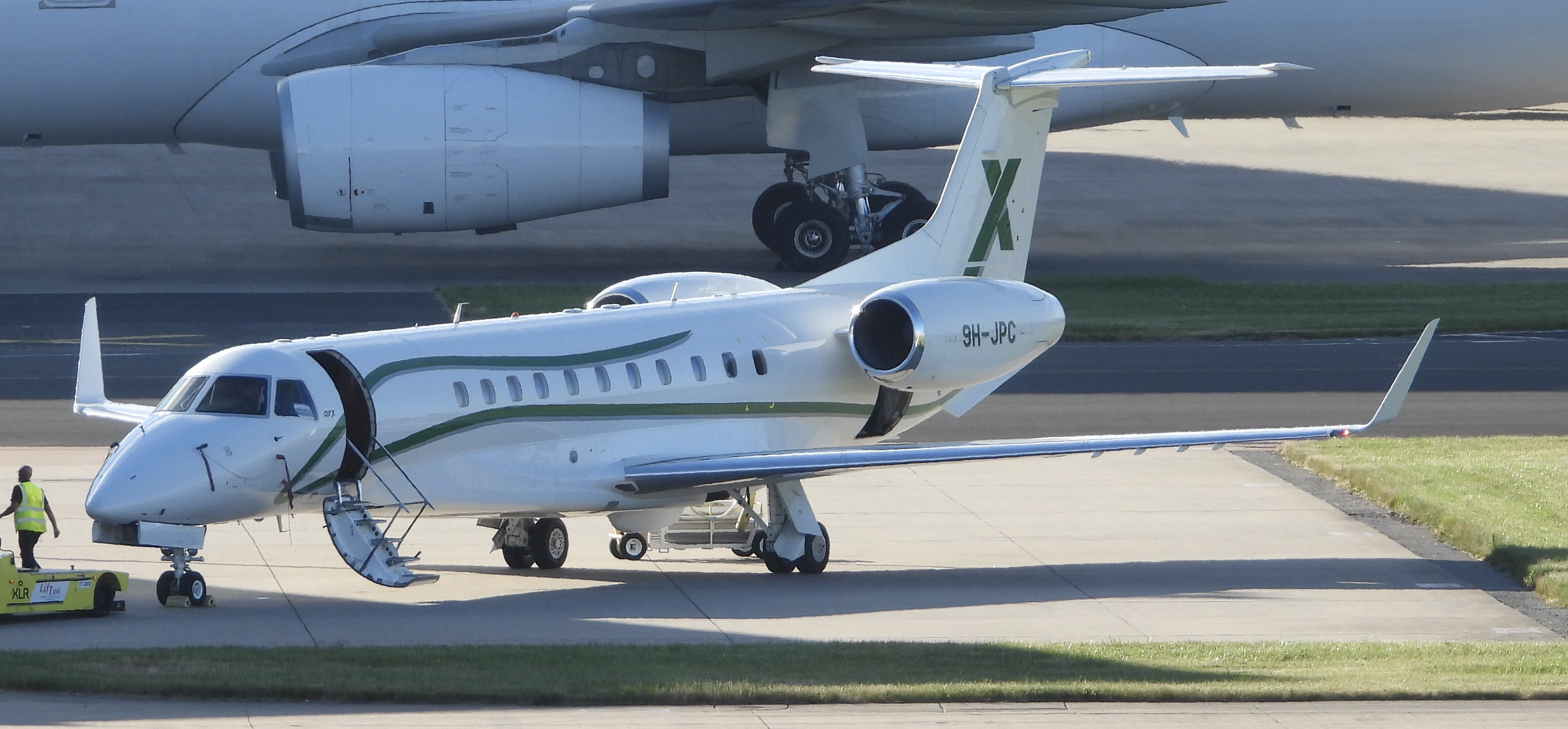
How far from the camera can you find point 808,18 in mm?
30484

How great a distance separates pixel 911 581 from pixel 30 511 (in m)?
7.13

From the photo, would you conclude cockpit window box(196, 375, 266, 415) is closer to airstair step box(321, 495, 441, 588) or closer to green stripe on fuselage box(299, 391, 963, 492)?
green stripe on fuselage box(299, 391, 963, 492)

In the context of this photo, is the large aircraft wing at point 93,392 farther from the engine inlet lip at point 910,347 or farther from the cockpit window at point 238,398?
the engine inlet lip at point 910,347

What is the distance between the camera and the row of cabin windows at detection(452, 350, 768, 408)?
16.4 m

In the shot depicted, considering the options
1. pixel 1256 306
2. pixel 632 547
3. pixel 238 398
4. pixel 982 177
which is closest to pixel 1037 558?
pixel 632 547

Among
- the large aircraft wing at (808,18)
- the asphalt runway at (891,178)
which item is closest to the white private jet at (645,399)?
the large aircraft wing at (808,18)

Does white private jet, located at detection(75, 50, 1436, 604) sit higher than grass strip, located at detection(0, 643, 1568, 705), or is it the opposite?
white private jet, located at detection(75, 50, 1436, 604)

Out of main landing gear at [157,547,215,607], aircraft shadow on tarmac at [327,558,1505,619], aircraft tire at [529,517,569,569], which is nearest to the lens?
main landing gear at [157,547,215,607]

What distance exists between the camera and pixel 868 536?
19109 mm

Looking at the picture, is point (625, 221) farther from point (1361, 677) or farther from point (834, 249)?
point (1361, 677)

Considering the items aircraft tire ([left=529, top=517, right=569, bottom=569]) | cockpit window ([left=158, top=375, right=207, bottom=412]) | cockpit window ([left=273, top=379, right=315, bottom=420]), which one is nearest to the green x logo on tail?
aircraft tire ([left=529, top=517, right=569, bottom=569])

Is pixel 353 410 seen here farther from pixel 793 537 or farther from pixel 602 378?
pixel 793 537

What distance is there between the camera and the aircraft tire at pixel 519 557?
58.3 ft

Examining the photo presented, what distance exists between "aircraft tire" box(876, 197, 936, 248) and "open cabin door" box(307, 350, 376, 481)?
740 inches
